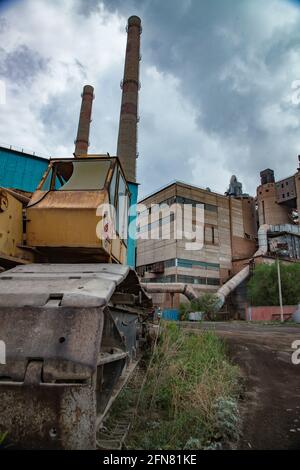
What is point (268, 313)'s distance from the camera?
29.8m

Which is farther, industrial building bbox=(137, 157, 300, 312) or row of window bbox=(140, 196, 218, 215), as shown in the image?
row of window bbox=(140, 196, 218, 215)

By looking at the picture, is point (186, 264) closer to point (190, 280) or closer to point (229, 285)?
point (190, 280)

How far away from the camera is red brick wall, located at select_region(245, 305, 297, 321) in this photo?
28550 millimetres

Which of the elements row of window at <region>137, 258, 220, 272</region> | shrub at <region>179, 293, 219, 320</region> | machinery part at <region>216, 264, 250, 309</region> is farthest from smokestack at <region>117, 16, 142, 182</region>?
machinery part at <region>216, 264, 250, 309</region>

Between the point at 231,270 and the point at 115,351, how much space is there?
144 feet

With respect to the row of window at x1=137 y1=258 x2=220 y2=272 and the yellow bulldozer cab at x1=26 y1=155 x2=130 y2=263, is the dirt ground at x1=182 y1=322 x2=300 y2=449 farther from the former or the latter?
the row of window at x1=137 y1=258 x2=220 y2=272

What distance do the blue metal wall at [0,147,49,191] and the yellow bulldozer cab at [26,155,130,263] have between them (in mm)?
14314

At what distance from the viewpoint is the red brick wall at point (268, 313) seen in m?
28.5

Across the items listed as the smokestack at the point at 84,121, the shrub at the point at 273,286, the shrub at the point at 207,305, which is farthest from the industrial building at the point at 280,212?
the smokestack at the point at 84,121

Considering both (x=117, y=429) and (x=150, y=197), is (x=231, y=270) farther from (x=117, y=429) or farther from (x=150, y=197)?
(x=117, y=429)

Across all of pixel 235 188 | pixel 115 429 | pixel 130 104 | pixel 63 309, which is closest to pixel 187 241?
pixel 130 104

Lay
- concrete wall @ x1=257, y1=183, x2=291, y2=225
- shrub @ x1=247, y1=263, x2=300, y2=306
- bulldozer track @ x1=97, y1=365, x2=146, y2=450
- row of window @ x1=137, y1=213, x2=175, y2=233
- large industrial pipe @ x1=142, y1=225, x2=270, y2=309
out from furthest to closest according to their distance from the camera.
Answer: concrete wall @ x1=257, y1=183, x2=291, y2=225 < row of window @ x1=137, y1=213, x2=175, y2=233 < shrub @ x1=247, y1=263, x2=300, y2=306 < large industrial pipe @ x1=142, y1=225, x2=270, y2=309 < bulldozer track @ x1=97, y1=365, x2=146, y2=450
